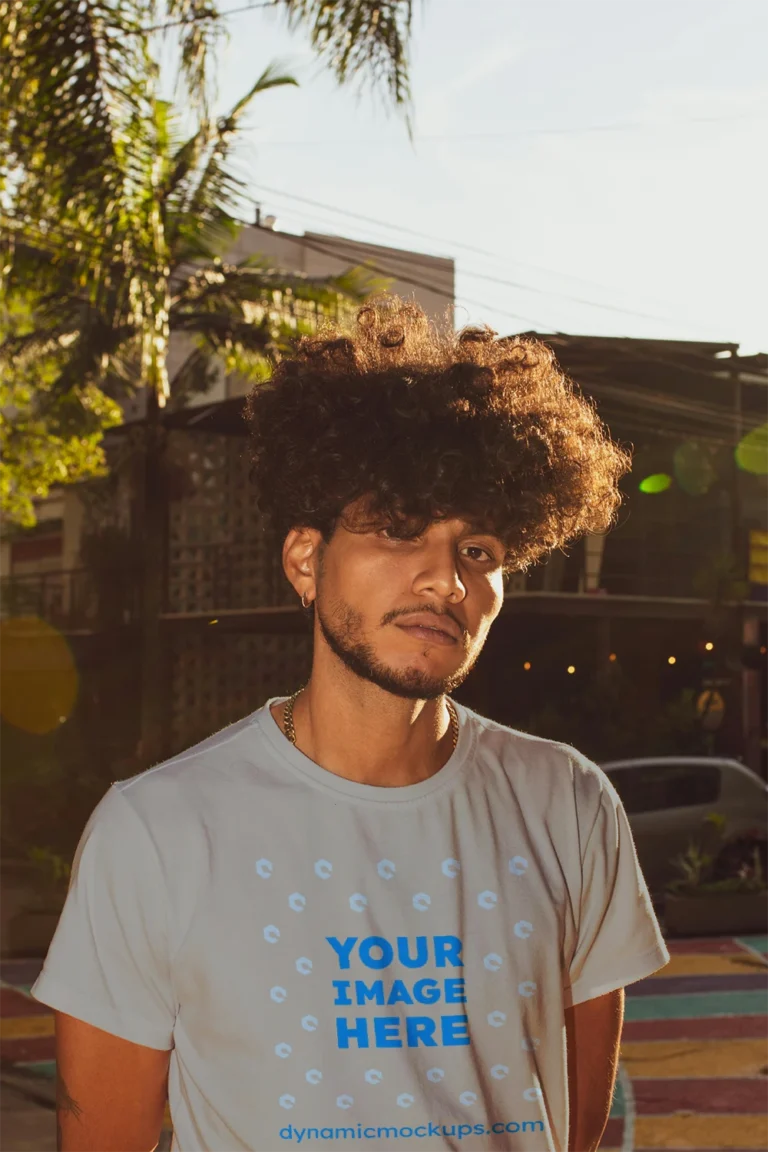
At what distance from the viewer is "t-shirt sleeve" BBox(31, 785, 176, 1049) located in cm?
198

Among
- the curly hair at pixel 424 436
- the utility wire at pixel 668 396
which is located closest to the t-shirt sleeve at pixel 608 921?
the curly hair at pixel 424 436

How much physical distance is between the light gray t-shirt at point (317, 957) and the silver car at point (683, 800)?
11560 millimetres

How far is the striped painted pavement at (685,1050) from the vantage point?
22.9 ft

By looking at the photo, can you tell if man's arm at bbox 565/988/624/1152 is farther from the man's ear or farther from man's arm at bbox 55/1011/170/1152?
the man's ear

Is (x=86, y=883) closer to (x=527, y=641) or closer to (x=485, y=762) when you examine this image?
(x=485, y=762)

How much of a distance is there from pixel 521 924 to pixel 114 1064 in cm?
66

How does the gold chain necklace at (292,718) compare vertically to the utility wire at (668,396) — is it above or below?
below

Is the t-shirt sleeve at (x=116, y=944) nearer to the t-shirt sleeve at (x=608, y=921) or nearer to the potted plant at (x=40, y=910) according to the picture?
the t-shirt sleeve at (x=608, y=921)

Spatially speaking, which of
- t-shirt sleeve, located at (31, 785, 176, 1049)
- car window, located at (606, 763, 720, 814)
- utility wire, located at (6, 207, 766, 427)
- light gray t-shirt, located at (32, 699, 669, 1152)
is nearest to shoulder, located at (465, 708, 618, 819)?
light gray t-shirt, located at (32, 699, 669, 1152)

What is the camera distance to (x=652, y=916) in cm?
233

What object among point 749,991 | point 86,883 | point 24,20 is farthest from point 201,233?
point 86,883

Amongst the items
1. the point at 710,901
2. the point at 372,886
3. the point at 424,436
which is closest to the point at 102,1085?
the point at 372,886

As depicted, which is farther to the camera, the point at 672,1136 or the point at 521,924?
the point at 672,1136

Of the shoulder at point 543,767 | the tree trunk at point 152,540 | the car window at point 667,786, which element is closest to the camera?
the shoulder at point 543,767
